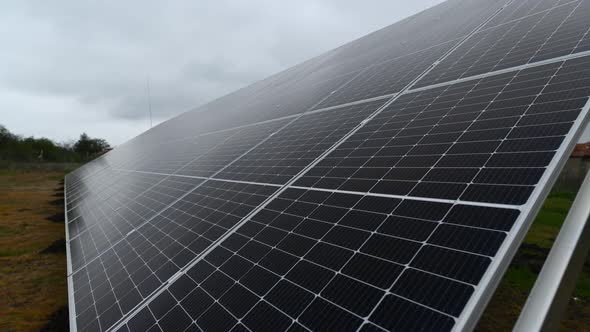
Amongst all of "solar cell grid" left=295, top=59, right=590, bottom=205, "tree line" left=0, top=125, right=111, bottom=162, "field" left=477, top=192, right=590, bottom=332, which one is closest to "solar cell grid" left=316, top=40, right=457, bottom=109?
"solar cell grid" left=295, top=59, right=590, bottom=205

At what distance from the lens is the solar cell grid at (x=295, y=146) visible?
7078 mm

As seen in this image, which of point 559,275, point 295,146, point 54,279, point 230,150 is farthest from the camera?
point 54,279

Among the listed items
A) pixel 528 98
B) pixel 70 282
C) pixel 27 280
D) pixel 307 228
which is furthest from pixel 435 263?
pixel 27 280

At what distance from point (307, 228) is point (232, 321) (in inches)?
59.6

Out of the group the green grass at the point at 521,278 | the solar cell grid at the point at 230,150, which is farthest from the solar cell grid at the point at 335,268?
the green grass at the point at 521,278

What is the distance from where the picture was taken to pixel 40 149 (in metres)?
94.8

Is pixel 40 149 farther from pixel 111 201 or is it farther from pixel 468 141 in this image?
pixel 468 141

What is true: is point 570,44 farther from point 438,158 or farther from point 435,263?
point 435,263

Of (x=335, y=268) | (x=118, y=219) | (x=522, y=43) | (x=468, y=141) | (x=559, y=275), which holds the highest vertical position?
(x=522, y=43)

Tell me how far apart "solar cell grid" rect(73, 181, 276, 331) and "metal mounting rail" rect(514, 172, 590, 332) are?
4.20 metres

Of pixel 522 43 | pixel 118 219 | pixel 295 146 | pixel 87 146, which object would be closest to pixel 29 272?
pixel 118 219

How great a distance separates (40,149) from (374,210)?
385ft

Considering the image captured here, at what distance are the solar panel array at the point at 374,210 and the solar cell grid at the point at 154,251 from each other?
4cm

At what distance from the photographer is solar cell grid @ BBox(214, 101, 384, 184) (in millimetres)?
7078
